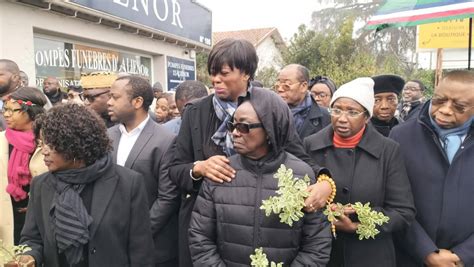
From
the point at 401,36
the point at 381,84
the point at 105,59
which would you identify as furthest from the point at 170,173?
the point at 401,36

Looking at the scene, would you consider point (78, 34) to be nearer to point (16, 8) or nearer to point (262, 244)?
point (16, 8)

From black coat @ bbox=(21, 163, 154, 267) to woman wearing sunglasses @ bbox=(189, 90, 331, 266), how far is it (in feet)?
1.25

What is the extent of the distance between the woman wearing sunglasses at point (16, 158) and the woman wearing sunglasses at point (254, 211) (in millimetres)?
1781

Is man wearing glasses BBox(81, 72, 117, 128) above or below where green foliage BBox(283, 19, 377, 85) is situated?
below

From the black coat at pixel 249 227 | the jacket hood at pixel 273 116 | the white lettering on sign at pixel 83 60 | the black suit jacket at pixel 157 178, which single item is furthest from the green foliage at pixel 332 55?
the black coat at pixel 249 227

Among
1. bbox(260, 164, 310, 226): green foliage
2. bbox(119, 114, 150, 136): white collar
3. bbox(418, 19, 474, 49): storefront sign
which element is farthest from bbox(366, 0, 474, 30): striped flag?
bbox(418, 19, 474, 49): storefront sign

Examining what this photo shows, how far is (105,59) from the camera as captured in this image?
9.99 m

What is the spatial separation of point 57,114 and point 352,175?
1.87 m

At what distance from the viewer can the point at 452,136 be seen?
2693 mm

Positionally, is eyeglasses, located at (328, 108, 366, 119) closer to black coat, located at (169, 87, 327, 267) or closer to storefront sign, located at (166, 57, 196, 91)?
black coat, located at (169, 87, 327, 267)

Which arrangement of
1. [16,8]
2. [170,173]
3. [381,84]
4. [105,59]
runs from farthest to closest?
[105,59]
[16,8]
[381,84]
[170,173]

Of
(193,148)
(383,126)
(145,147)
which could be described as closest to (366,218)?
(193,148)

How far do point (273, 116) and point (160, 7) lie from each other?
32.2ft

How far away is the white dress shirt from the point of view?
332 centimetres
